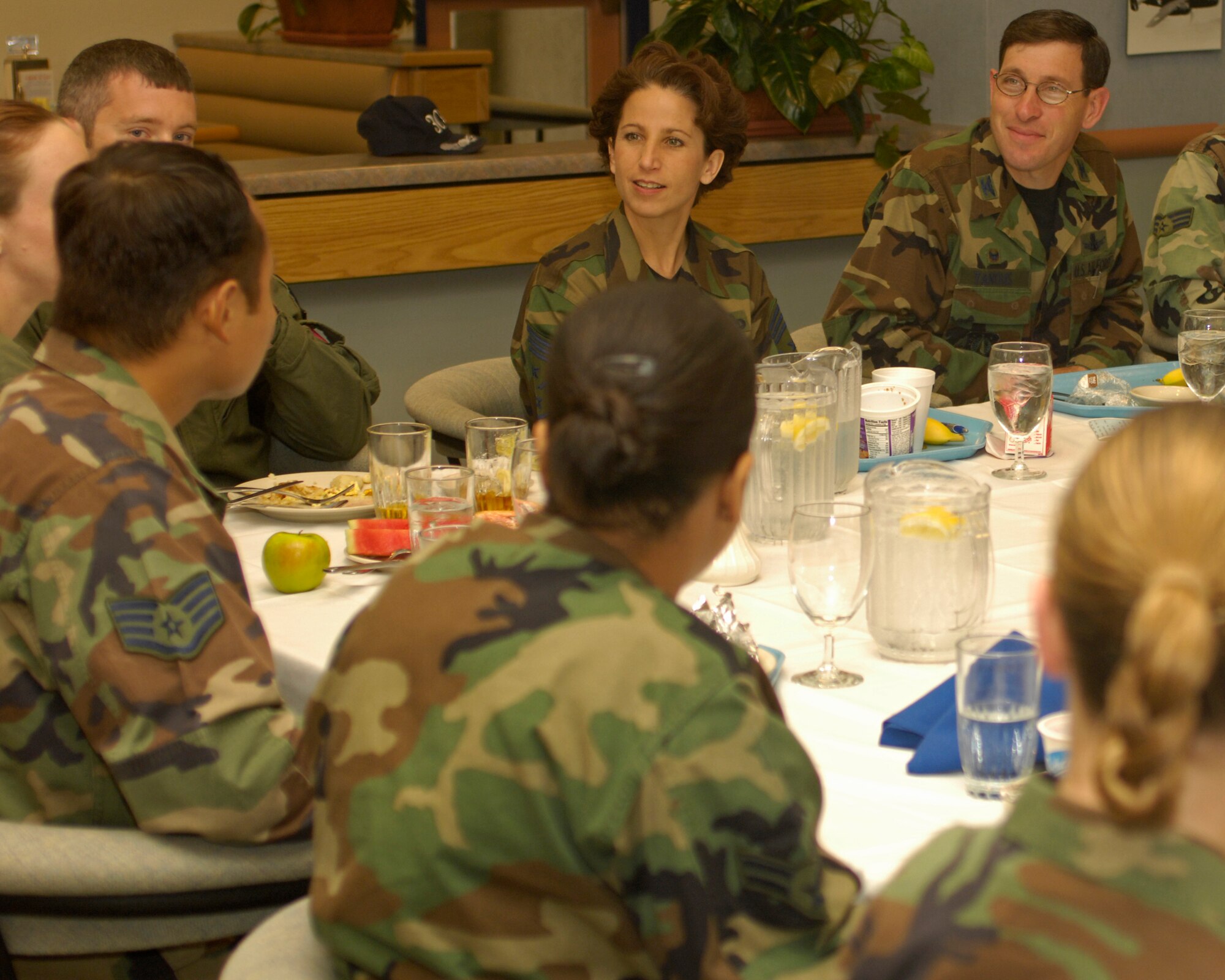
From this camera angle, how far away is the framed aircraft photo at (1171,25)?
468cm

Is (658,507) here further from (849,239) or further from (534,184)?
(849,239)

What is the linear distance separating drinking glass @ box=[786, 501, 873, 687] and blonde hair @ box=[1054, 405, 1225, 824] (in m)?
0.68

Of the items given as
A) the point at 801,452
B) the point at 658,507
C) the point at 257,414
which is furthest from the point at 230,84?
the point at 658,507

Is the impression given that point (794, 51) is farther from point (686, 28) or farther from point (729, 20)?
point (686, 28)

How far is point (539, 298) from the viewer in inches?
115

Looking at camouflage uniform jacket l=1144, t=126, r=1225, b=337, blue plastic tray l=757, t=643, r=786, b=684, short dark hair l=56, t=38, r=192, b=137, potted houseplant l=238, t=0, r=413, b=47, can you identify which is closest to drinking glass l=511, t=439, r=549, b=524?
blue plastic tray l=757, t=643, r=786, b=684

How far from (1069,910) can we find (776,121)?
12.7 feet

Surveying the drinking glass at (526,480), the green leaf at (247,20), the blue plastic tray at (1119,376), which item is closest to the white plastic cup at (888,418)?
the blue plastic tray at (1119,376)

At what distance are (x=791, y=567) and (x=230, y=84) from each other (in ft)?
22.5

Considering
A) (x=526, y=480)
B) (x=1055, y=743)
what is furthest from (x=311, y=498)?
(x=1055, y=743)

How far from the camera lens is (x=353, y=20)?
21.3 feet

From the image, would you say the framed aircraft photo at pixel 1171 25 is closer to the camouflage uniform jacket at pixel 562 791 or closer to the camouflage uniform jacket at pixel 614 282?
the camouflage uniform jacket at pixel 614 282

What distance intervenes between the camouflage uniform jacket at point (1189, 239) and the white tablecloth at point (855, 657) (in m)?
1.30

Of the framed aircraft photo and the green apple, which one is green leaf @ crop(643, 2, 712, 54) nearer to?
the framed aircraft photo
